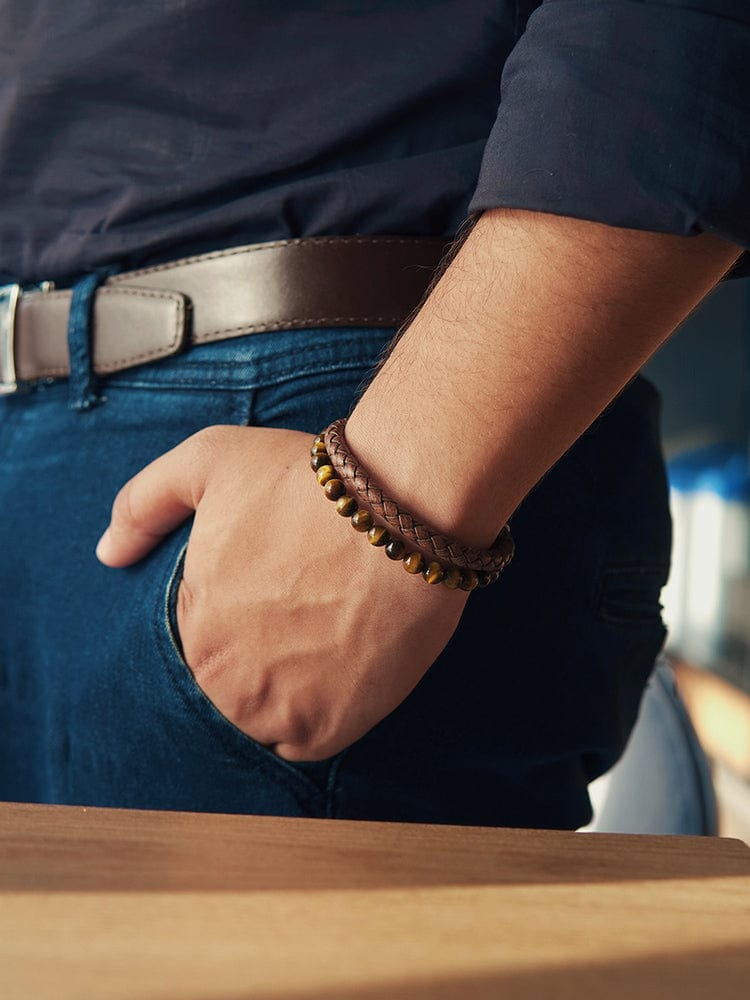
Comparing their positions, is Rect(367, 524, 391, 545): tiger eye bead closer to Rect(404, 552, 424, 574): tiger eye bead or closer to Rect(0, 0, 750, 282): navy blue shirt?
Rect(404, 552, 424, 574): tiger eye bead

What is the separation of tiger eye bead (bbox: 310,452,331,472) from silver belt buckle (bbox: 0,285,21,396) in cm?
29

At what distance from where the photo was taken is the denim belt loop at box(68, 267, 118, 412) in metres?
0.69

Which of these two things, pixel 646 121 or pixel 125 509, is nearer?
pixel 646 121

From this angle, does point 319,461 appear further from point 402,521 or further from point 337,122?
point 337,122

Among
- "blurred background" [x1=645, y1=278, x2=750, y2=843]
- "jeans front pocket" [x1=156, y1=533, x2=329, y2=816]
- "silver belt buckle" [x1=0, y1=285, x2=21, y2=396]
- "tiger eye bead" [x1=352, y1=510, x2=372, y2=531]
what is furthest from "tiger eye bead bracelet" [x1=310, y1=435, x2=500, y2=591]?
"blurred background" [x1=645, y1=278, x2=750, y2=843]

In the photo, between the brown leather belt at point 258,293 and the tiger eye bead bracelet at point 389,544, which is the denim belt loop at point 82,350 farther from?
the tiger eye bead bracelet at point 389,544

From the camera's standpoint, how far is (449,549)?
21.0 inches

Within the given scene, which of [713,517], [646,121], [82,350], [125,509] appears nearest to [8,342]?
[82,350]

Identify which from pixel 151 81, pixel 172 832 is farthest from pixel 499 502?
pixel 151 81

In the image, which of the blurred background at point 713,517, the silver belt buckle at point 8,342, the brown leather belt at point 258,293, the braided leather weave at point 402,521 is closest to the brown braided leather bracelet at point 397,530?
the braided leather weave at point 402,521

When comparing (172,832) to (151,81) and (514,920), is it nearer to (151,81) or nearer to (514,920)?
(514,920)

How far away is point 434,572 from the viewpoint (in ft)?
1.74

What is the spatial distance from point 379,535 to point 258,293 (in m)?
0.20

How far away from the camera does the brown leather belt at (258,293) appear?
632 millimetres
